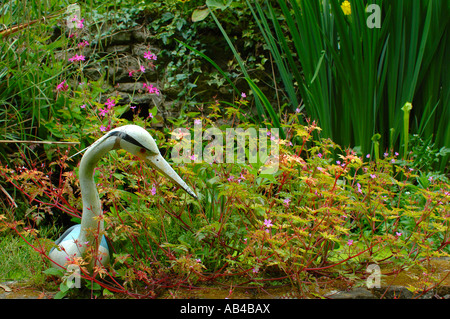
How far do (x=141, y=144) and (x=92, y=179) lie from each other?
Answer: 0.26 m

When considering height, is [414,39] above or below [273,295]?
above

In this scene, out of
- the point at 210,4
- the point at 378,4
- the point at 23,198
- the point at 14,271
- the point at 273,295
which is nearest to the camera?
the point at 273,295

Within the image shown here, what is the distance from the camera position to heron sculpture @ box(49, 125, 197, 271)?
4.79 ft

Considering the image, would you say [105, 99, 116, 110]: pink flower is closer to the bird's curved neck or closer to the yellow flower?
the bird's curved neck

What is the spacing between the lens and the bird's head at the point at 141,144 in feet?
4.75

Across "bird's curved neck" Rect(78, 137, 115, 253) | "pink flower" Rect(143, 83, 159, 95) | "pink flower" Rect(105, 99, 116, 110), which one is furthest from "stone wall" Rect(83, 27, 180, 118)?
"bird's curved neck" Rect(78, 137, 115, 253)

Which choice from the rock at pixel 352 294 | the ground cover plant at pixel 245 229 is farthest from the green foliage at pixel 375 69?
the rock at pixel 352 294

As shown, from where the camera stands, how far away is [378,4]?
272cm

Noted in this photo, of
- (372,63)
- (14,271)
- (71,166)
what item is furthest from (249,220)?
(372,63)

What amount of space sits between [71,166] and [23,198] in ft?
1.17

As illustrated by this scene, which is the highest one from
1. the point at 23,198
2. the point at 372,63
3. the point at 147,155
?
the point at 372,63

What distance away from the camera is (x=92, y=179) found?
1.53 m

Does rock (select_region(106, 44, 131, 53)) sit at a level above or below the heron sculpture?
above

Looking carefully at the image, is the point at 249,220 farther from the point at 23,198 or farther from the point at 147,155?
the point at 23,198
